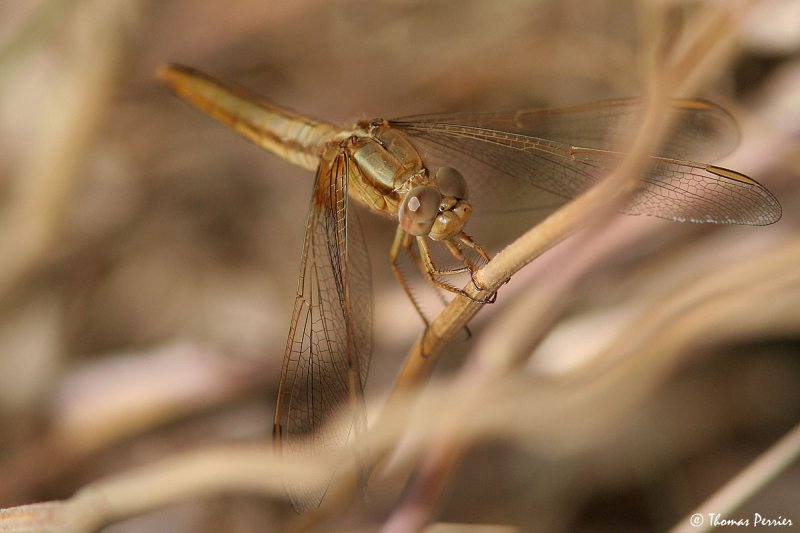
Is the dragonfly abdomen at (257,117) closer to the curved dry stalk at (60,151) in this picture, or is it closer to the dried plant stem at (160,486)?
the curved dry stalk at (60,151)

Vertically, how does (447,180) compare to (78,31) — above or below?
below

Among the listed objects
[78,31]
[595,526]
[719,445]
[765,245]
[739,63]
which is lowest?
[595,526]

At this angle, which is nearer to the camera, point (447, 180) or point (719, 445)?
point (447, 180)

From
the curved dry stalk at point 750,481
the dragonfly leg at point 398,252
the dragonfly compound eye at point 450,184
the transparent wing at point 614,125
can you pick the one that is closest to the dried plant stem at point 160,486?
the dragonfly leg at point 398,252

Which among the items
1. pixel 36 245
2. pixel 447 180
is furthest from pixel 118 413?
pixel 447 180

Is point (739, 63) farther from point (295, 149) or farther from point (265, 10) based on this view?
point (265, 10)

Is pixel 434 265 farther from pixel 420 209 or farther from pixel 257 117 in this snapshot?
pixel 257 117

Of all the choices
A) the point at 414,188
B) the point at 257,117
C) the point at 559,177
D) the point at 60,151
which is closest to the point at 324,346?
the point at 414,188

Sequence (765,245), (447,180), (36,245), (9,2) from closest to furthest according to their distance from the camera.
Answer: (447,180) < (765,245) < (36,245) < (9,2)
